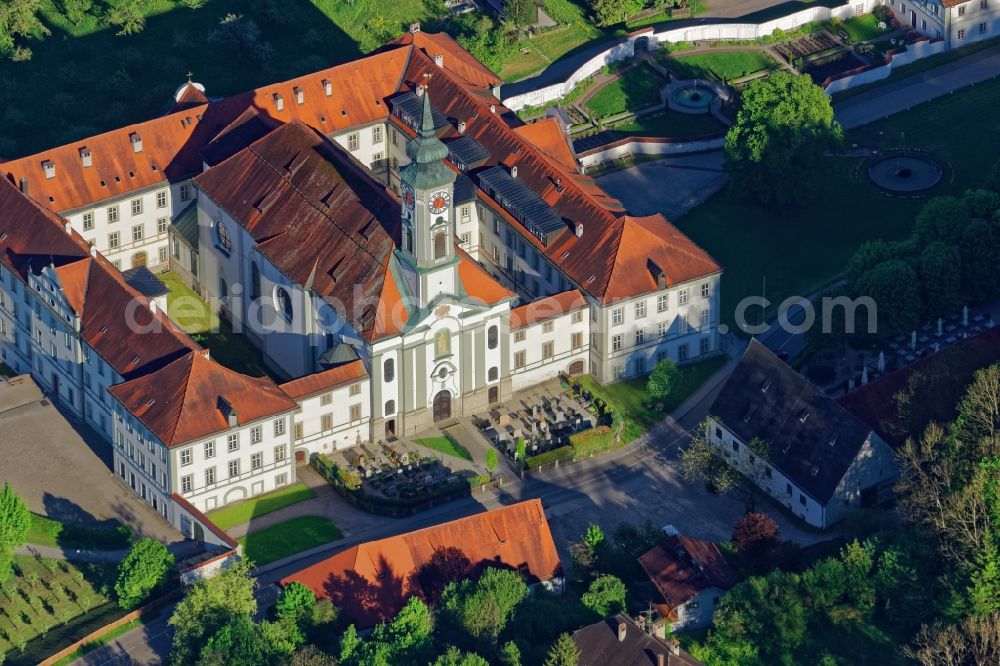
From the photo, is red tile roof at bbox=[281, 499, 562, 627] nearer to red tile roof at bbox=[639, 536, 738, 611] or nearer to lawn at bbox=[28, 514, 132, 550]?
red tile roof at bbox=[639, 536, 738, 611]

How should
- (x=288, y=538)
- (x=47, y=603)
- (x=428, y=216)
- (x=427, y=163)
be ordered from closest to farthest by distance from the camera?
(x=47, y=603) < (x=427, y=163) < (x=288, y=538) < (x=428, y=216)

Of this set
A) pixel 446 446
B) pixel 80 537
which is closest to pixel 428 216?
pixel 446 446

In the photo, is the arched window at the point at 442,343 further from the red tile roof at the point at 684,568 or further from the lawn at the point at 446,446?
the red tile roof at the point at 684,568

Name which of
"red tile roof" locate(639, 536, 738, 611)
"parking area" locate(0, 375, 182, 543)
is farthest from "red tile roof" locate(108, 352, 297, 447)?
"red tile roof" locate(639, 536, 738, 611)

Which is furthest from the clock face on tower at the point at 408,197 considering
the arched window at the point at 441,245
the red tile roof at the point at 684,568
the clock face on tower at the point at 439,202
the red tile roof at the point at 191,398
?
the red tile roof at the point at 684,568

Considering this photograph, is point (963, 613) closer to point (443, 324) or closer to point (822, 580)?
point (822, 580)

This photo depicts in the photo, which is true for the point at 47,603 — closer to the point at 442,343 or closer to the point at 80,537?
the point at 80,537
